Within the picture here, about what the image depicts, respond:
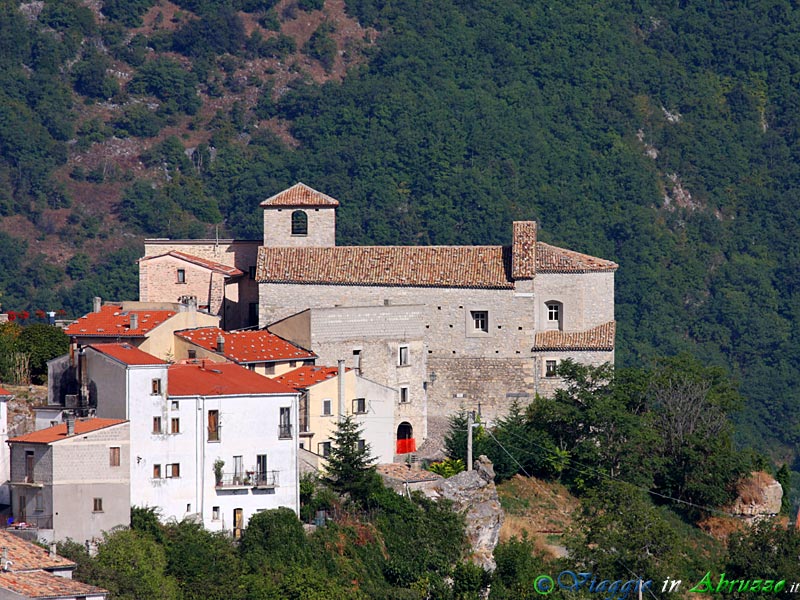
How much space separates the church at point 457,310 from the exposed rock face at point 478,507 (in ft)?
20.4

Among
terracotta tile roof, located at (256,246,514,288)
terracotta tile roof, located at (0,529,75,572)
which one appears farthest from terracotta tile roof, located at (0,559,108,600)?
terracotta tile roof, located at (256,246,514,288)

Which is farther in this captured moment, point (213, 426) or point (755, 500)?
point (755, 500)

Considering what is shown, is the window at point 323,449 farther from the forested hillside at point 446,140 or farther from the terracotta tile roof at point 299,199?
the forested hillside at point 446,140

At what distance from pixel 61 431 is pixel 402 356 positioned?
16177mm

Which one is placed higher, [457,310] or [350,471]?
[457,310]

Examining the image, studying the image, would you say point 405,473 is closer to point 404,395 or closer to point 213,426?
point 404,395

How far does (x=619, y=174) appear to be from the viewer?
5315 inches

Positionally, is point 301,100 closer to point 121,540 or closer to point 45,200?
point 45,200

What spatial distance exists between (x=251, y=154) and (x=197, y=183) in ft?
20.4

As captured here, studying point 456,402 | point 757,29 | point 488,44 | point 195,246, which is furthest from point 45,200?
point 456,402

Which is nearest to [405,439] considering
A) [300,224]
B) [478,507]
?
[478,507]

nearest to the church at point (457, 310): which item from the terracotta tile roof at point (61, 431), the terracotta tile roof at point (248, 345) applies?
the terracotta tile roof at point (248, 345)

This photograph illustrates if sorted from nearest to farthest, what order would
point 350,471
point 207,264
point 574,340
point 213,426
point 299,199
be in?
point 213,426
point 350,471
point 574,340
point 299,199
point 207,264

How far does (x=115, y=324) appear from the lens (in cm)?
6028
